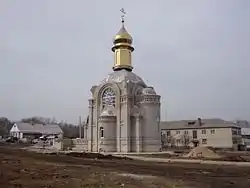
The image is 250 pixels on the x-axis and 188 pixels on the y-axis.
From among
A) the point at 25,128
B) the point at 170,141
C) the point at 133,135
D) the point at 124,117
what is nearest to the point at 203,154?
the point at 133,135

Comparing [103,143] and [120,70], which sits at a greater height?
[120,70]

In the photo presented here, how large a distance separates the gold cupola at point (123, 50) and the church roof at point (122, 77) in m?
1.31

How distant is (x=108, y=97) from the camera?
163 feet

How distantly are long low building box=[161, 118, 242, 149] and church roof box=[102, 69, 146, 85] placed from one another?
21.1 meters

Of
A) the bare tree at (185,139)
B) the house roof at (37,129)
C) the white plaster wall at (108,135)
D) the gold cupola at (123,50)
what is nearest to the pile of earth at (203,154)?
the white plaster wall at (108,135)

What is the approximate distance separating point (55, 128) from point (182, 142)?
47483mm

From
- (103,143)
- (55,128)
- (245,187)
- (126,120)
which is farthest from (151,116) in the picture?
(55,128)

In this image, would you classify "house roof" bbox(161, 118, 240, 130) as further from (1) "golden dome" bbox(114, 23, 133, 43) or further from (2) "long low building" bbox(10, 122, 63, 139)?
(2) "long low building" bbox(10, 122, 63, 139)

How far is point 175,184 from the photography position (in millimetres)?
13773

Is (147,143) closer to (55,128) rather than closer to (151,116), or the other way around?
(151,116)

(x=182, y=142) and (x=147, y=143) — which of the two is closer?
(x=147, y=143)

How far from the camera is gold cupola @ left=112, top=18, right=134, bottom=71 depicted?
2066 inches

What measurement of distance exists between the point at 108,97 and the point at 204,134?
3003 centimetres

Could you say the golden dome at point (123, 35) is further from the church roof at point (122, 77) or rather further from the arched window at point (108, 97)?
the arched window at point (108, 97)
